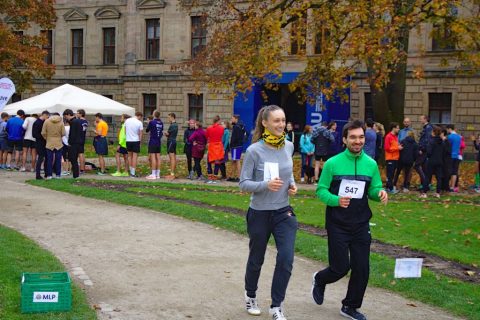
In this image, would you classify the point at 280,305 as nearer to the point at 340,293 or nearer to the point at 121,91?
the point at 340,293

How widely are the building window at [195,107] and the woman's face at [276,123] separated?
39.9 metres

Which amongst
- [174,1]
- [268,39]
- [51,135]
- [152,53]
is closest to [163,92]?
[152,53]

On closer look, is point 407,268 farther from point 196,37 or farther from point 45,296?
point 196,37

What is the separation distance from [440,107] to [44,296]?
34181 mm

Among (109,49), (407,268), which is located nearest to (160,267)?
(407,268)

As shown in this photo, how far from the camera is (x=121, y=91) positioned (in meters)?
50.3

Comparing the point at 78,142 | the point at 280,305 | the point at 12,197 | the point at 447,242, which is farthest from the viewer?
the point at 78,142

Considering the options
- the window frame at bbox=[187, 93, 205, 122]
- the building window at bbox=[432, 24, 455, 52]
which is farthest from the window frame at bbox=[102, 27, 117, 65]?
the building window at bbox=[432, 24, 455, 52]

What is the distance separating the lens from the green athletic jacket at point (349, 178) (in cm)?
700

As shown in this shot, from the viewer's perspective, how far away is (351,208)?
7004 mm

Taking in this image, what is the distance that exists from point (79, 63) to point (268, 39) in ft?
102

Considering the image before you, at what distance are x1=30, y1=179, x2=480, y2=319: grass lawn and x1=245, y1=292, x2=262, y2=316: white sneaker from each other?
194 cm

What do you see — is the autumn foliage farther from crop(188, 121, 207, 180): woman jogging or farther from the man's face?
the man's face

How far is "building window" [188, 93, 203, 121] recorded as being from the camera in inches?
1845
